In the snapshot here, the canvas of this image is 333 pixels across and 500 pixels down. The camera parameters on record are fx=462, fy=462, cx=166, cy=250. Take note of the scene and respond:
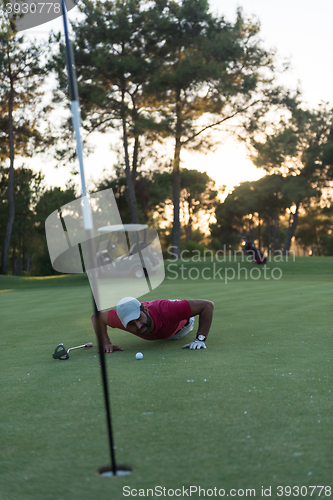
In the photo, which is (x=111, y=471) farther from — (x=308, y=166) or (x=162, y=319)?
(x=308, y=166)

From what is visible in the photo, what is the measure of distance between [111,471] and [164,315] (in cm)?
291

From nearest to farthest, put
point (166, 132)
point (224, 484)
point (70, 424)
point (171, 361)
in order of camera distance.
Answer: point (224, 484), point (70, 424), point (171, 361), point (166, 132)

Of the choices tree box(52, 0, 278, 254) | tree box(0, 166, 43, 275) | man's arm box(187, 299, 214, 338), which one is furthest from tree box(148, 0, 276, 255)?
man's arm box(187, 299, 214, 338)

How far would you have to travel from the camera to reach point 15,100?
100 feet

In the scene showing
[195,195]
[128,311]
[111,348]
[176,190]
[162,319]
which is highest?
[195,195]

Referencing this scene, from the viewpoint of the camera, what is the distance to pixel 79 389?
3.90 meters

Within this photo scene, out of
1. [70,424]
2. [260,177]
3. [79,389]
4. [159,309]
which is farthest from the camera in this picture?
[260,177]

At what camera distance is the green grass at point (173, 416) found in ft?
7.51

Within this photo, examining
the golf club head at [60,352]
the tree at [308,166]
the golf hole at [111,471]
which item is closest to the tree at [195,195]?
the tree at [308,166]

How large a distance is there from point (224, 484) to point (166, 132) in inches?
989

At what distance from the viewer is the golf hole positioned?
235 cm

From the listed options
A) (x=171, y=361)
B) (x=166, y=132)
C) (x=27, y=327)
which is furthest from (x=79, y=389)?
(x=166, y=132)

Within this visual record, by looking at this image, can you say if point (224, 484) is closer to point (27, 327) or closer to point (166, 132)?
point (27, 327)

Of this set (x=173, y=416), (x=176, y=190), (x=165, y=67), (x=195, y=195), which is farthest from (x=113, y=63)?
(x=195, y=195)
